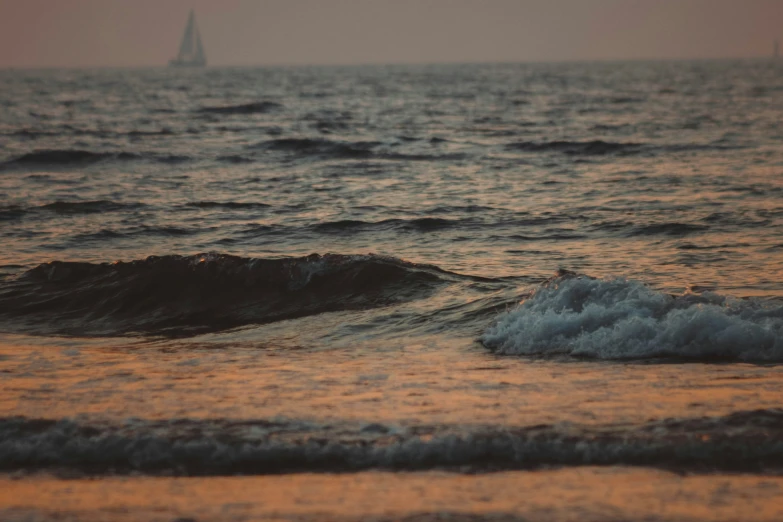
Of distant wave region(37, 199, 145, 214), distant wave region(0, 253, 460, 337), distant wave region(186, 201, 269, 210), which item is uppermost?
distant wave region(37, 199, 145, 214)

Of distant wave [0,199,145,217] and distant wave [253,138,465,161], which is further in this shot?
distant wave [253,138,465,161]

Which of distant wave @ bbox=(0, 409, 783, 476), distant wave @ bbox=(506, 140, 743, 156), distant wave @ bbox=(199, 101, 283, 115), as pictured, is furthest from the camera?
distant wave @ bbox=(199, 101, 283, 115)

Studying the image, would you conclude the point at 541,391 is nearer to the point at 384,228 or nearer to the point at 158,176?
the point at 384,228

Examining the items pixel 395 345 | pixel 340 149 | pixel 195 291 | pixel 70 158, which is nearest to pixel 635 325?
pixel 395 345

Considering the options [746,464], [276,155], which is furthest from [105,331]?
[276,155]

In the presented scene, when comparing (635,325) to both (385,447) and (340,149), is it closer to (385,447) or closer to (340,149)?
(385,447)

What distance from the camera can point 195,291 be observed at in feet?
38.0

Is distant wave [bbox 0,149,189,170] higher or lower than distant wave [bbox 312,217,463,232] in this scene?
higher

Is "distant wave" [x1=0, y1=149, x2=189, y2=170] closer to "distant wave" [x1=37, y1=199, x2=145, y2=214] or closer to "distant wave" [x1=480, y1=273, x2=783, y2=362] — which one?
"distant wave" [x1=37, y1=199, x2=145, y2=214]

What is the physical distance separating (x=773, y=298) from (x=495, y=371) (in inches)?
152

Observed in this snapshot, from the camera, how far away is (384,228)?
1583 cm

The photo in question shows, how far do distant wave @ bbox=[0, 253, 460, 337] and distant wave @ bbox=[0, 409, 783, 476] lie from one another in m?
4.00

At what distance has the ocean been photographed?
16.9 ft

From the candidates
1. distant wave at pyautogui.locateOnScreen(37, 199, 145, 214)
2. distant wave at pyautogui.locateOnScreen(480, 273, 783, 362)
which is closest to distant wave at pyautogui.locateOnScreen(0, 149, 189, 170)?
distant wave at pyautogui.locateOnScreen(37, 199, 145, 214)
